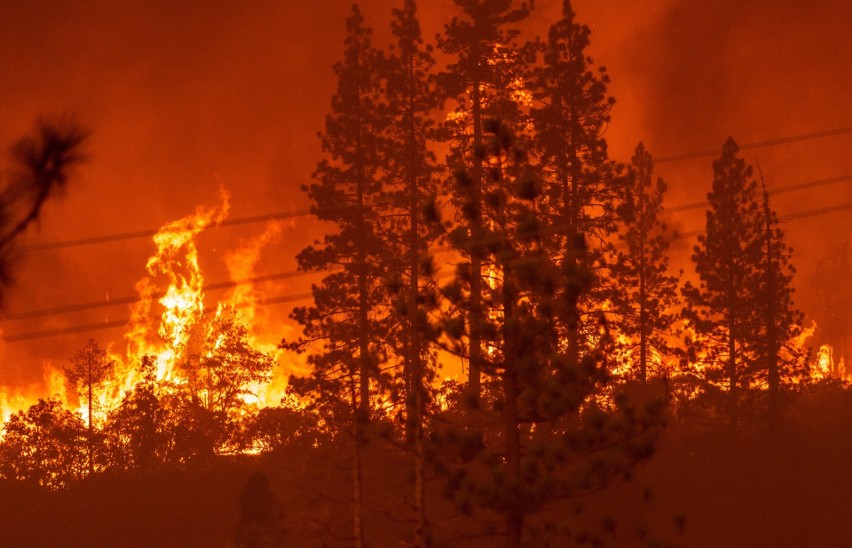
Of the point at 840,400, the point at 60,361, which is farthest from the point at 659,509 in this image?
the point at 60,361

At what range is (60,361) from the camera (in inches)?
2793

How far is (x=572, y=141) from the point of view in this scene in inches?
1292

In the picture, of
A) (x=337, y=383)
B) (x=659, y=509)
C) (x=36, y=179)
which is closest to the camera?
(x=36, y=179)

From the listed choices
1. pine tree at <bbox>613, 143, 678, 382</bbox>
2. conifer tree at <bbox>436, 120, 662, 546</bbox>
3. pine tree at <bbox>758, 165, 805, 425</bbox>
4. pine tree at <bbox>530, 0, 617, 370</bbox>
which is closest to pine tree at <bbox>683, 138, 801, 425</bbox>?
pine tree at <bbox>758, 165, 805, 425</bbox>

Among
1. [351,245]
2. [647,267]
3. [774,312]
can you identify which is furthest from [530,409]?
[774,312]

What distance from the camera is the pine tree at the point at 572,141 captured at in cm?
3172

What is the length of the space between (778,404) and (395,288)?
28.2 metres

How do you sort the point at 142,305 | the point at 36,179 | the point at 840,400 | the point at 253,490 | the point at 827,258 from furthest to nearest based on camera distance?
the point at 827,258 → the point at 142,305 → the point at 840,400 → the point at 253,490 → the point at 36,179

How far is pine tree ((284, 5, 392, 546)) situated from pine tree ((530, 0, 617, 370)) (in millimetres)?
6159

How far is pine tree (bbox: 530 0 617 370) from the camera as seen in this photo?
3172cm

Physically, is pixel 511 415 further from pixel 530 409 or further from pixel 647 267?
pixel 647 267

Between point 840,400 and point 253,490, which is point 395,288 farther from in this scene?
point 840,400

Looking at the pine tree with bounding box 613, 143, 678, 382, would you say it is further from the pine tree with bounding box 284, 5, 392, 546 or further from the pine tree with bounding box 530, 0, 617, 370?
the pine tree with bounding box 284, 5, 392, 546

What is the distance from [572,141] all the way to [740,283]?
41.6ft
